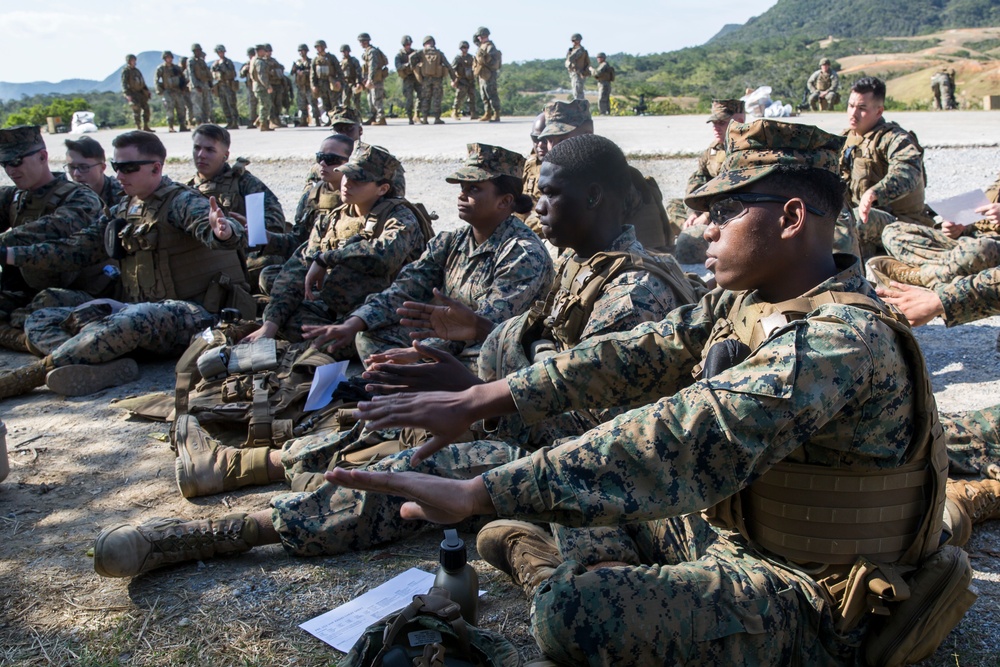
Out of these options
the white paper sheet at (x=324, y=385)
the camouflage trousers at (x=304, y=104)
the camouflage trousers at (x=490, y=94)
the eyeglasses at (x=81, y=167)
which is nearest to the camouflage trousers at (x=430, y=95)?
the camouflage trousers at (x=490, y=94)

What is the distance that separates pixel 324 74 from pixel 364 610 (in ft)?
72.4

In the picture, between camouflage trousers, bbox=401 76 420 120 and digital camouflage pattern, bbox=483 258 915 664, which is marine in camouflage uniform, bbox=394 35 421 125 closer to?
camouflage trousers, bbox=401 76 420 120

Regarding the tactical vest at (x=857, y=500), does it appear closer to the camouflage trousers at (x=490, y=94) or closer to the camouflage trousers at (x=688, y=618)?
the camouflage trousers at (x=688, y=618)

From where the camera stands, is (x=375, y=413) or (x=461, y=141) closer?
(x=375, y=413)

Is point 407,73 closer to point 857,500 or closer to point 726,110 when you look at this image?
point 726,110

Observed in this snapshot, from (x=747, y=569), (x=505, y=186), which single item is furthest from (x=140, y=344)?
(x=747, y=569)

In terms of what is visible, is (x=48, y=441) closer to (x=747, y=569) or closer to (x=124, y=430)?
(x=124, y=430)

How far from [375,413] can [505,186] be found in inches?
101

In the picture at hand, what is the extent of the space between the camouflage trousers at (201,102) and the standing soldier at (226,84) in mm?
352

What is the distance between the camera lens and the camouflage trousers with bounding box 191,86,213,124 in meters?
23.3

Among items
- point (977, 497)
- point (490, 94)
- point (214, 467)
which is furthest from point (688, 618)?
point (490, 94)

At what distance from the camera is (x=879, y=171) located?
7945 mm

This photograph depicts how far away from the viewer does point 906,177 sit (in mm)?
7402

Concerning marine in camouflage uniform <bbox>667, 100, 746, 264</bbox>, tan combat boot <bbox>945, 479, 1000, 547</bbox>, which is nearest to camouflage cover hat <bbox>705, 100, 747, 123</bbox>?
marine in camouflage uniform <bbox>667, 100, 746, 264</bbox>
